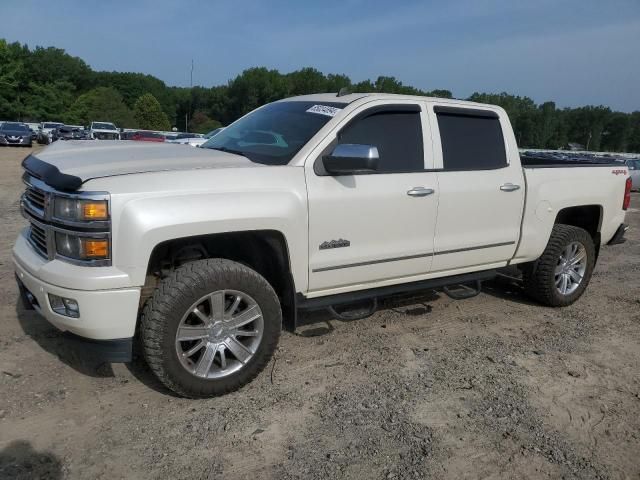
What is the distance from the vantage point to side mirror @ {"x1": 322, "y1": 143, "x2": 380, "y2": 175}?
345cm

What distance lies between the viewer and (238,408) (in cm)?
333

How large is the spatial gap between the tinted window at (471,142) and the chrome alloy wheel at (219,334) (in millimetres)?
2004

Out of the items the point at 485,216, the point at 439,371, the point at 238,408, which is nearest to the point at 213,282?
the point at 238,408

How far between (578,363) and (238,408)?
8.78ft

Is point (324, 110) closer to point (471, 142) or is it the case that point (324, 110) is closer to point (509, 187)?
point (471, 142)

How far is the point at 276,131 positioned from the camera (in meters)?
4.16

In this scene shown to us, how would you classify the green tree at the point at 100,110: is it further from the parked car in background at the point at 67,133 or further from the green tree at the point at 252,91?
the parked car in background at the point at 67,133

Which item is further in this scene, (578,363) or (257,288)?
(578,363)

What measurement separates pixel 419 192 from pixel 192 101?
9665cm

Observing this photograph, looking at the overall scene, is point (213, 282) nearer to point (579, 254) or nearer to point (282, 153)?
point (282, 153)

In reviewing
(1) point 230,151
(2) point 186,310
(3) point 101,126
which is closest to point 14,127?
(3) point 101,126

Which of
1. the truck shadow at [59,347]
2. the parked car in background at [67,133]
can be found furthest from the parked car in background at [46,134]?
the truck shadow at [59,347]

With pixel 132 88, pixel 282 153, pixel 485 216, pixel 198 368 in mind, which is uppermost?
pixel 132 88

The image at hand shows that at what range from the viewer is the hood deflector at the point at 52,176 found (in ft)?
9.47
